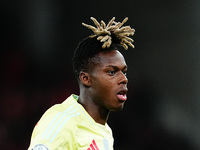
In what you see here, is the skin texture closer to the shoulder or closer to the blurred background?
the shoulder

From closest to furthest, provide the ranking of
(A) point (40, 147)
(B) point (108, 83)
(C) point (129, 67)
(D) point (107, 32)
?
(A) point (40, 147), (B) point (108, 83), (D) point (107, 32), (C) point (129, 67)

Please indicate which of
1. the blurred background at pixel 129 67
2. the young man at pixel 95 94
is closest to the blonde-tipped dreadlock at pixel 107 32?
the young man at pixel 95 94

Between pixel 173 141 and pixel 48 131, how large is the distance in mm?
3499

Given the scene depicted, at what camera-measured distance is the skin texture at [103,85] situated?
2164 millimetres

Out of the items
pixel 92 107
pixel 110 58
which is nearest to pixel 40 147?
pixel 92 107

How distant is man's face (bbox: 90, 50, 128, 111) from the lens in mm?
2162

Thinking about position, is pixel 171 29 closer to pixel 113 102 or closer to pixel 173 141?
pixel 173 141

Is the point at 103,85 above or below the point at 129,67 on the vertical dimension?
below

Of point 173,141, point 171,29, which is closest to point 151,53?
point 171,29

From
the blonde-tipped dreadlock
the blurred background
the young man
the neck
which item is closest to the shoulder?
the young man

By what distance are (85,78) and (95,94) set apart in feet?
0.41

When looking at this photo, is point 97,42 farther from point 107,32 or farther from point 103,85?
point 103,85

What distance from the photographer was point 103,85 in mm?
2160

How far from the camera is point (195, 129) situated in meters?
5.05
